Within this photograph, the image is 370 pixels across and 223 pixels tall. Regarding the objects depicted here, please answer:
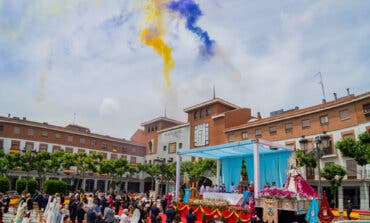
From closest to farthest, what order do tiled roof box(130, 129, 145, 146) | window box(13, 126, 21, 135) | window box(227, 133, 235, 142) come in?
window box(227, 133, 235, 142) < window box(13, 126, 21, 135) < tiled roof box(130, 129, 145, 146)

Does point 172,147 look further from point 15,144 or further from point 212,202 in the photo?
point 212,202

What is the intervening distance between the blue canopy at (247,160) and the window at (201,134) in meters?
19.9

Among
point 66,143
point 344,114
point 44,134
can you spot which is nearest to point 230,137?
point 344,114

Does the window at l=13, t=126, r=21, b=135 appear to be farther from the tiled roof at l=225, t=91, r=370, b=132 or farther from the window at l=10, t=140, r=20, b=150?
the tiled roof at l=225, t=91, r=370, b=132

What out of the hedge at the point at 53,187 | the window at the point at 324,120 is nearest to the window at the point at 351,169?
the window at the point at 324,120

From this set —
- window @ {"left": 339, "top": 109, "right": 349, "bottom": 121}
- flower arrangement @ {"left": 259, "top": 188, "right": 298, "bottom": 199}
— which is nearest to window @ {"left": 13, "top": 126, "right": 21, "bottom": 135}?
flower arrangement @ {"left": 259, "top": 188, "right": 298, "bottom": 199}

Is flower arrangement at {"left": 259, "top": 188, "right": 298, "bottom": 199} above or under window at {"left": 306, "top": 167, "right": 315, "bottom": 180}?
under

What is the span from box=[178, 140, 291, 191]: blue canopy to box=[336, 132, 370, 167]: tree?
757 centimetres

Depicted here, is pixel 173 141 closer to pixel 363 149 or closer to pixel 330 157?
pixel 330 157

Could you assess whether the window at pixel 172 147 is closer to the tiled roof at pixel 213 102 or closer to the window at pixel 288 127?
the tiled roof at pixel 213 102

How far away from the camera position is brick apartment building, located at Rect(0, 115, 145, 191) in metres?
44.4

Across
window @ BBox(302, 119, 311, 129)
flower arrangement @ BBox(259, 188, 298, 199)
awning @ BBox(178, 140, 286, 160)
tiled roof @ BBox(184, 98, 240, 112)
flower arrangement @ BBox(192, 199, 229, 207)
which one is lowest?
flower arrangement @ BBox(192, 199, 229, 207)

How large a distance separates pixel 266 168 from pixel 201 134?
24978 mm

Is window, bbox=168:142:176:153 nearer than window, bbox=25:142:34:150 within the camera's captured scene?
No
